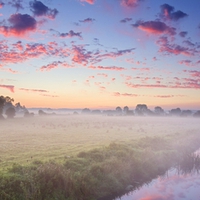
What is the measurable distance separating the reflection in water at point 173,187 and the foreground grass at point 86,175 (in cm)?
91

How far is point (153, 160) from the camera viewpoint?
2306 centimetres

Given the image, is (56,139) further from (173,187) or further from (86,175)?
(173,187)

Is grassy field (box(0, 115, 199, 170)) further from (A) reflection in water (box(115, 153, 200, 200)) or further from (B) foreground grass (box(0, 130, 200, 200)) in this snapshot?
(A) reflection in water (box(115, 153, 200, 200))

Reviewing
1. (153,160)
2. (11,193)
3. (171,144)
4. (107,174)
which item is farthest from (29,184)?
(171,144)

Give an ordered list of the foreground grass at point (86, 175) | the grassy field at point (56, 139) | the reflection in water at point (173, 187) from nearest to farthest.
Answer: the foreground grass at point (86, 175) < the reflection in water at point (173, 187) < the grassy field at point (56, 139)

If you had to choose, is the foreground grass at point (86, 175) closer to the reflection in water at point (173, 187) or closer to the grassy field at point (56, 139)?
the reflection in water at point (173, 187)

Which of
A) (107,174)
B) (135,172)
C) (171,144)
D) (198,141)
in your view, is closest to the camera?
(107,174)

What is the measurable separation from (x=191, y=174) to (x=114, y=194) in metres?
10.0

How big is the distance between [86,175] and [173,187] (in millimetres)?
8076

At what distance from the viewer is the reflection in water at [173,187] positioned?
54.9 ft

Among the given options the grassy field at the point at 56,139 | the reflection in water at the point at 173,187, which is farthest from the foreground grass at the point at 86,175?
the grassy field at the point at 56,139

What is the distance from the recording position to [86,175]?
16.1 metres

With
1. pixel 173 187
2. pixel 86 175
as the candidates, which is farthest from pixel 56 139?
pixel 173 187

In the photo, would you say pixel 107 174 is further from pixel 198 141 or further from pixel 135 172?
pixel 198 141
